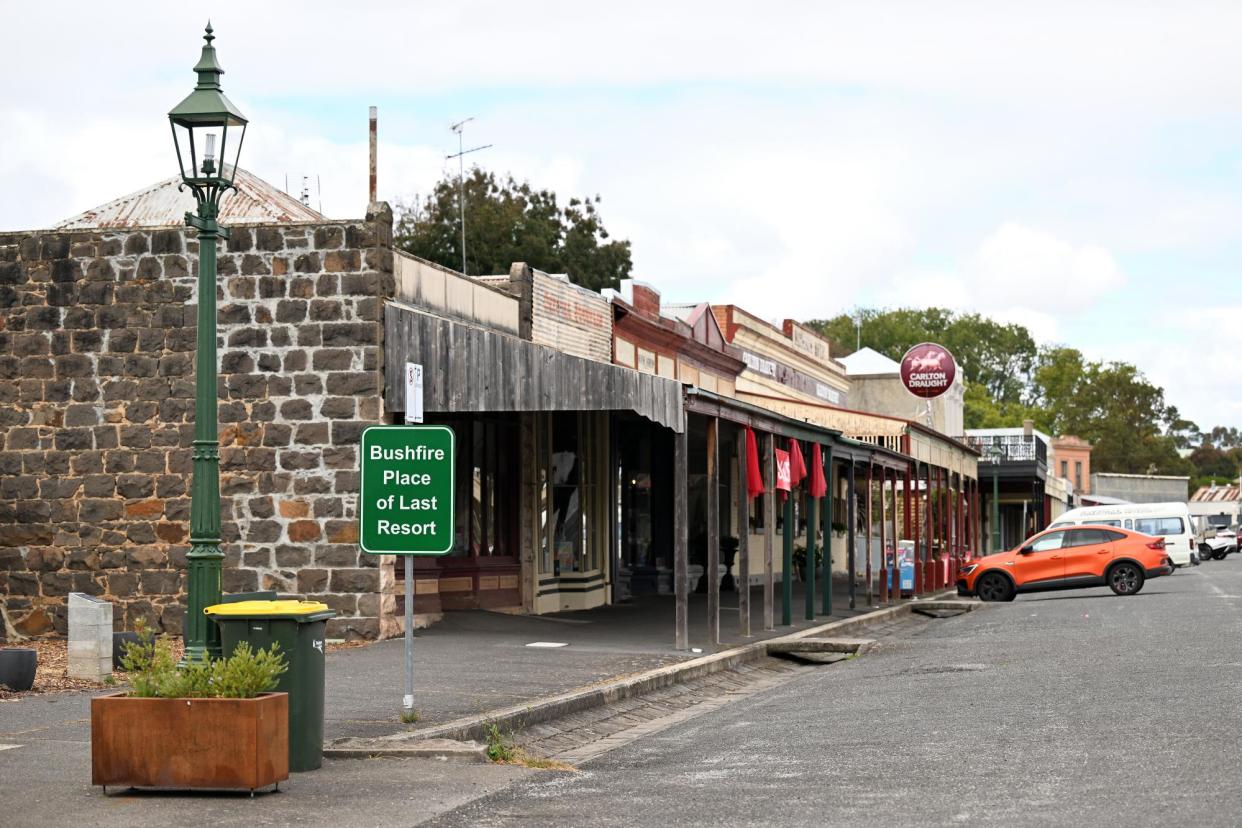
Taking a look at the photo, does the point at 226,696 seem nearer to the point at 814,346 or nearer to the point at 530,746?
the point at 530,746

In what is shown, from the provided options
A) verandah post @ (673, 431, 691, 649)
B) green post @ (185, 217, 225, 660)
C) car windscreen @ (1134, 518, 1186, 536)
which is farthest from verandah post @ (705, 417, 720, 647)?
car windscreen @ (1134, 518, 1186, 536)

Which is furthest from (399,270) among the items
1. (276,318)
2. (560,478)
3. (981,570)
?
(981,570)

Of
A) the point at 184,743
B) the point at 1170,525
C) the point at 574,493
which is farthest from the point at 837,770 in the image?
the point at 1170,525

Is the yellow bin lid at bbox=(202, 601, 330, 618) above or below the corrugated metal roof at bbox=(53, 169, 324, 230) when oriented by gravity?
below

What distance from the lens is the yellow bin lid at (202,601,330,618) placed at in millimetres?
9993

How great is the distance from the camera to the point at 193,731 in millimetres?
9117

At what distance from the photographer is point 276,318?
1927 cm

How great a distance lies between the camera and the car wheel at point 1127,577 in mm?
33000

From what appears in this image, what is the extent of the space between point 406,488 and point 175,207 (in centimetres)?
1298

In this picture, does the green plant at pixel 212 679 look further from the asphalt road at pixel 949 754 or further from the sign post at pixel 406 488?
the sign post at pixel 406 488

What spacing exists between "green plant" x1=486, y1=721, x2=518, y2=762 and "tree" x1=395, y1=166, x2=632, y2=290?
45.9 m

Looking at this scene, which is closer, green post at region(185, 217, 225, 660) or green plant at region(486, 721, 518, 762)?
green post at region(185, 217, 225, 660)

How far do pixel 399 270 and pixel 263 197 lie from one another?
4530 mm

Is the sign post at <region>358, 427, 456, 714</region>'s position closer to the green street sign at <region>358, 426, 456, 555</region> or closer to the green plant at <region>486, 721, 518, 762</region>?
the green street sign at <region>358, 426, 456, 555</region>
